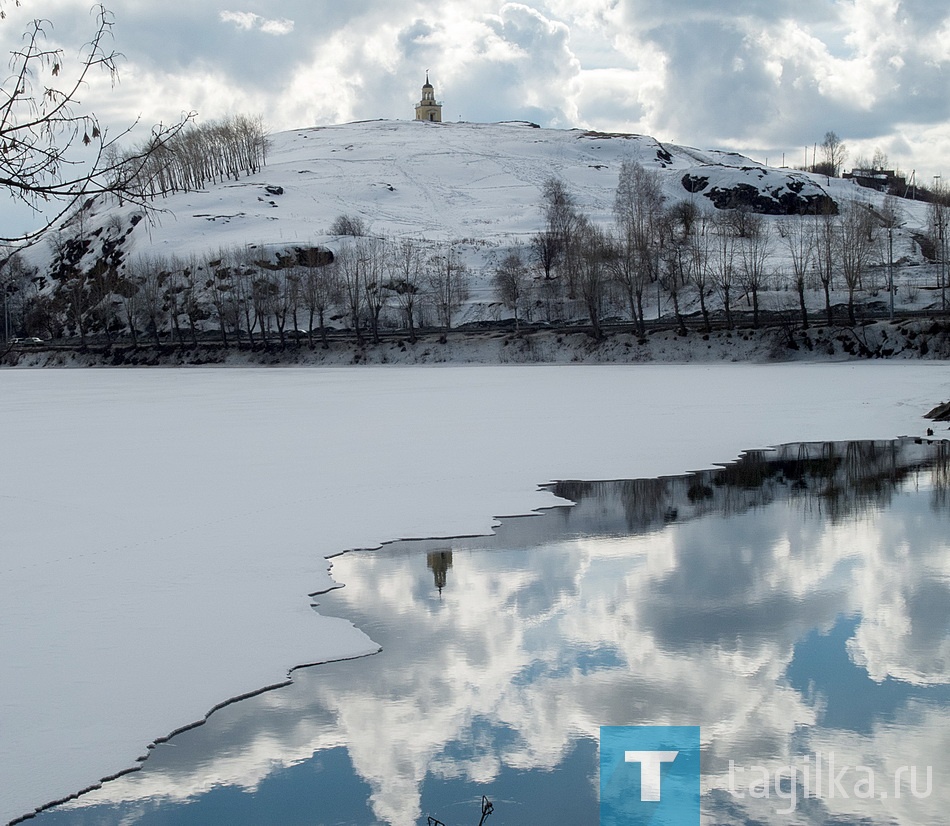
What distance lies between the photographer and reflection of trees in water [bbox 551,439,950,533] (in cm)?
1653

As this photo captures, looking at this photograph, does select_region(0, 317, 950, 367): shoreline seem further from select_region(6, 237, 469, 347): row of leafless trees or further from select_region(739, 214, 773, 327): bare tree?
select_region(739, 214, 773, 327): bare tree

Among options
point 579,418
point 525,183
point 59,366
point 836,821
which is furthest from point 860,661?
point 525,183

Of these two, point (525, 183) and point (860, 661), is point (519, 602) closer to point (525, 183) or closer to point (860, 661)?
point (860, 661)

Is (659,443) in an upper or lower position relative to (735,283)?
lower

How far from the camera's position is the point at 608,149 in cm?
18388

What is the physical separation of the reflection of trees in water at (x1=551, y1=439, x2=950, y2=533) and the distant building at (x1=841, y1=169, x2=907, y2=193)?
158 meters

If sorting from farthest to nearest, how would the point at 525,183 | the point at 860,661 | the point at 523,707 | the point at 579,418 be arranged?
the point at 525,183, the point at 579,418, the point at 860,661, the point at 523,707

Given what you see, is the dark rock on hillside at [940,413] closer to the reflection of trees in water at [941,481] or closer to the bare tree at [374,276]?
the reflection of trees in water at [941,481]

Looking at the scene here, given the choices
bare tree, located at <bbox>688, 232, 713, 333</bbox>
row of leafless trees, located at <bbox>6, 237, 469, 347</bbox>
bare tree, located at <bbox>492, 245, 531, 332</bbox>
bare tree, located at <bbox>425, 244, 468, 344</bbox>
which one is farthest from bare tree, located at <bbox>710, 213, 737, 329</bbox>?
row of leafless trees, located at <bbox>6, 237, 469, 347</bbox>

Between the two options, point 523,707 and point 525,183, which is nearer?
point 523,707

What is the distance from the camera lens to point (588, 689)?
28.3 feet

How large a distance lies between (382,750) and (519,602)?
388 cm

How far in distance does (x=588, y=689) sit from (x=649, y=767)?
1.39 meters

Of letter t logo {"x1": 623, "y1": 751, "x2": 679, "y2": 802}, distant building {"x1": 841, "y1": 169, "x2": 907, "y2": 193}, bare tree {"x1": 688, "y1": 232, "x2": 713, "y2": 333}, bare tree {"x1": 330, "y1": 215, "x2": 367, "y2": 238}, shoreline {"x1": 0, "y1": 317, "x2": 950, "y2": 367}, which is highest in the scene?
distant building {"x1": 841, "y1": 169, "x2": 907, "y2": 193}
